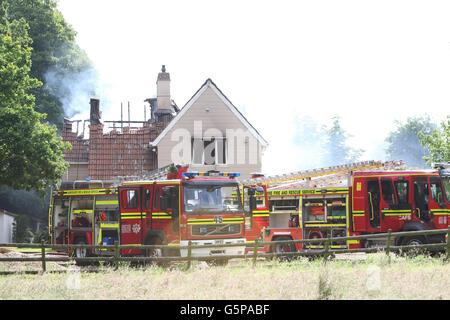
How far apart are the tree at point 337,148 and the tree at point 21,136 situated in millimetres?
76432

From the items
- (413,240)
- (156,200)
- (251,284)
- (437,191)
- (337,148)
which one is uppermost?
(337,148)

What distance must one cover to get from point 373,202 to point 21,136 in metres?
17.0

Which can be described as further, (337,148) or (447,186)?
(337,148)

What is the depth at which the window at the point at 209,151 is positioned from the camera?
3594cm

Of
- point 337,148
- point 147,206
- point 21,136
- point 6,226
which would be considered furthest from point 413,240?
point 337,148

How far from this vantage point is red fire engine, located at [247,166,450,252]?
19594 mm

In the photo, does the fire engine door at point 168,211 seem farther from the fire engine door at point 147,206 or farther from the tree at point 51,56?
the tree at point 51,56

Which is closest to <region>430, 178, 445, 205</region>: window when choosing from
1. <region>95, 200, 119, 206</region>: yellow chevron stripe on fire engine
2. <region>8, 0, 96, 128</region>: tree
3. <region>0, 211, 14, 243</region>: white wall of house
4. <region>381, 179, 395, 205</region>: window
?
<region>381, 179, 395, 205</region>: window

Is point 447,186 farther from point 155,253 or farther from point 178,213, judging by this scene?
point 155,253

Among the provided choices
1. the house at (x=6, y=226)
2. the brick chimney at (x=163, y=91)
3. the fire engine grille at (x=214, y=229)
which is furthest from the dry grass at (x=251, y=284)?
the house at (x=6, y=226)

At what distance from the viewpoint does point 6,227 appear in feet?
145

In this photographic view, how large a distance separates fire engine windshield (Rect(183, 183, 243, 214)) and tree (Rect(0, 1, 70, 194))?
13723 millimetres

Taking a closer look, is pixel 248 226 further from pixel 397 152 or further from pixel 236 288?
pixel 397 152
